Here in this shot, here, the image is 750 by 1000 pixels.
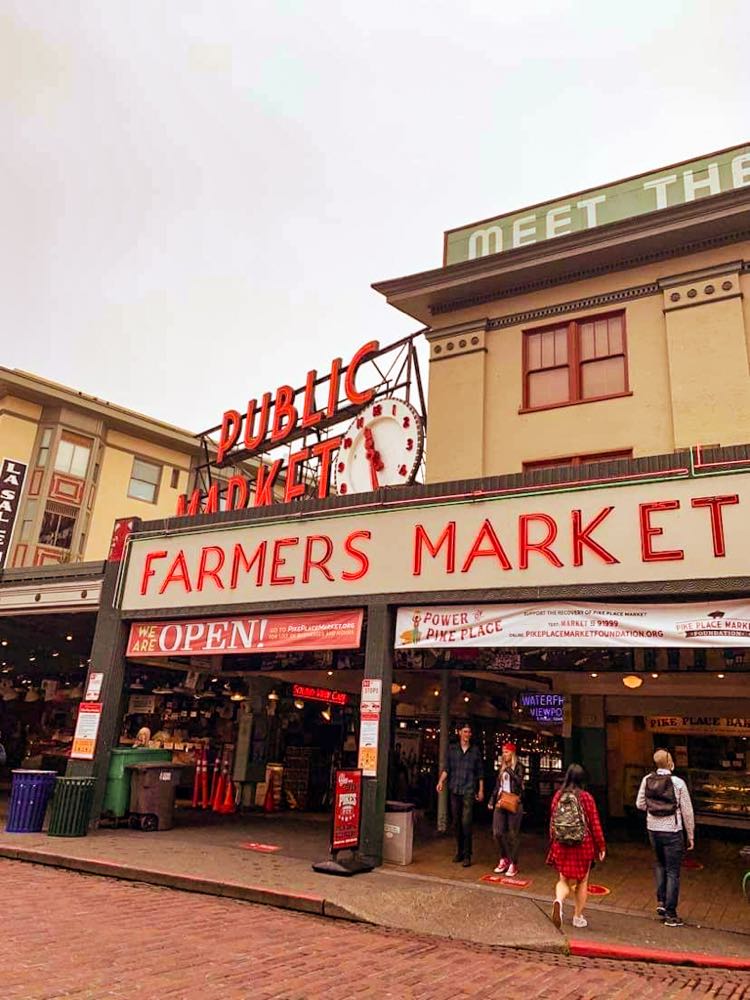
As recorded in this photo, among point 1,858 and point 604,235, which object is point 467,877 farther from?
point 604,235

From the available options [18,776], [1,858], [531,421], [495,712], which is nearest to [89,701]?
[18,776]

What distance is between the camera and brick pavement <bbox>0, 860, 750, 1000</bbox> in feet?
19.1

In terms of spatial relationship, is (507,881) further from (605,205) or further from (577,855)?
(605,205)

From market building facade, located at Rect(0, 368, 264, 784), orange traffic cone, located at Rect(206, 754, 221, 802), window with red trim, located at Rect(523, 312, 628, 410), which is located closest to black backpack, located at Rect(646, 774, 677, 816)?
window with red trim, located at Rect(523, 312, 628, 410)

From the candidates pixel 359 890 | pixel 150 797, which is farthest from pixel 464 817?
pixel 150 797

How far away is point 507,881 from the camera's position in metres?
10.6

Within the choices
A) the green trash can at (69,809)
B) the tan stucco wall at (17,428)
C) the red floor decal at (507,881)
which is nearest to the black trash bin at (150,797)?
the green trash can at (69,809)

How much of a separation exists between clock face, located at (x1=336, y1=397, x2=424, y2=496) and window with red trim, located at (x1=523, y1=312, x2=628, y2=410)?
250 centimetres

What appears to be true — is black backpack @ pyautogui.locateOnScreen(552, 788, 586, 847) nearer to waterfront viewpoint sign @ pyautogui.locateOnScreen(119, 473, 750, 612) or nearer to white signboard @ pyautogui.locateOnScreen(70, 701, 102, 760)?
waterfront viewpoint sign @ pyautogui.locateOnScreen(119, 473, 750, 612)

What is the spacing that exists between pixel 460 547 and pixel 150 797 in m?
7.60

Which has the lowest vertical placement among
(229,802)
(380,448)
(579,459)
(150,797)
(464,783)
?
(229,802)

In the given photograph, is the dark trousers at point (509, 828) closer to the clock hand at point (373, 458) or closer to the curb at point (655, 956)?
the curb at point (655, 956)

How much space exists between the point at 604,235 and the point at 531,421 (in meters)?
3.90

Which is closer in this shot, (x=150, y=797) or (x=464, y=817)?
(x=464, y=817)
